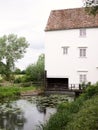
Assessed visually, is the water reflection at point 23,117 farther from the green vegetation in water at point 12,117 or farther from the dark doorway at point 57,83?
the dark doorway at point 57,83

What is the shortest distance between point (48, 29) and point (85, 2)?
2061 centimetres

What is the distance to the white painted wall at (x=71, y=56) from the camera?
39.0 metres

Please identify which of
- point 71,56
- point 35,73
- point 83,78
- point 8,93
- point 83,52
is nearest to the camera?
point 8,93

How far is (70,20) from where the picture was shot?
4100 cm

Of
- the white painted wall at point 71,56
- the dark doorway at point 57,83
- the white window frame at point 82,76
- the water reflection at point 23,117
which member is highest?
the white painted wall at point 71,56

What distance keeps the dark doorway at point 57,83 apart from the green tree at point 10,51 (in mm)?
20106

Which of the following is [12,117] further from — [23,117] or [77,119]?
[77,119]

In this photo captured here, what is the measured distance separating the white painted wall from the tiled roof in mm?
620

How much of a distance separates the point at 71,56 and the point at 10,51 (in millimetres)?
24125

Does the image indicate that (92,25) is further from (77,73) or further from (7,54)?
(7,54)

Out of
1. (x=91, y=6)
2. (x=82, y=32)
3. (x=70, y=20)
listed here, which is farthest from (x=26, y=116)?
(x=70, y=20)

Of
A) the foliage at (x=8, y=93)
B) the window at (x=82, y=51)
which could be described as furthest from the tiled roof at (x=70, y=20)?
the foliage at (x=8, y=93)

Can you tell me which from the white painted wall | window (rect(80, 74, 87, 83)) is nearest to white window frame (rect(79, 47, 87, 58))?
the white painted wall

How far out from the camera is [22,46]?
63.0 meters
